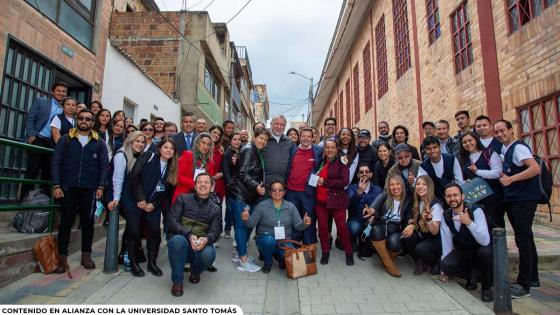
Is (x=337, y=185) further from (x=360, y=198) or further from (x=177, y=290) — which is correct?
(x=177, y=290)

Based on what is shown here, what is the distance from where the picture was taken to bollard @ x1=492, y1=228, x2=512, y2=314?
318cm

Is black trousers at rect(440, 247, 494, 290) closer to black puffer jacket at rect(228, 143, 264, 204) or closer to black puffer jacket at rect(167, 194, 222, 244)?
black puffer jacket at rect(228, 143, 264, 204)

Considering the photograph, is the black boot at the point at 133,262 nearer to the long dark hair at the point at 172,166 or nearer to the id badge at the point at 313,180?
the long dark hair at the point at 172,166

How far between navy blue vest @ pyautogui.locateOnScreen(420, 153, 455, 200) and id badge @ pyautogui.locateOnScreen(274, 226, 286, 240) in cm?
208

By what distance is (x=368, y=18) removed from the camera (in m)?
16.9

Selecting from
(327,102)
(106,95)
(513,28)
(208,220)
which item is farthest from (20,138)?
(327,102)

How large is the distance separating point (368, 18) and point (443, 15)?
7725mm

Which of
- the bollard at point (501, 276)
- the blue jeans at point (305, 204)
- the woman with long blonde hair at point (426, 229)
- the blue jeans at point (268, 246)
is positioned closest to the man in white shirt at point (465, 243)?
the woman with long blonde hair at point (426, 229)

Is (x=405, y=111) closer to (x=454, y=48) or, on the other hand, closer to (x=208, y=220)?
(x=454, y=48)

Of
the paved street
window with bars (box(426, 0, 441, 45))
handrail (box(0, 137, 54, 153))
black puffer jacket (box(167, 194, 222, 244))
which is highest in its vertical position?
window with bars (box(426, 0, 441, 45))

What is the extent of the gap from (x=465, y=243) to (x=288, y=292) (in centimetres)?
208

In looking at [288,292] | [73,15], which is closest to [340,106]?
[73,15]

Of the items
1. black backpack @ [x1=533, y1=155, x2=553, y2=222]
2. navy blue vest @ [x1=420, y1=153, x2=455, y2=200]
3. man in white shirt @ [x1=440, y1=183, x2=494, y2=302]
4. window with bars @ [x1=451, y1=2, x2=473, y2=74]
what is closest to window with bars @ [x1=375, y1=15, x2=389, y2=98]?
window with bars @ [x1=451, y1=2, x2=473, y2=74]

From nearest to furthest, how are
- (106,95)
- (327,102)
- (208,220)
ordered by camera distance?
(208,220) → (106,95) → (327,102)
